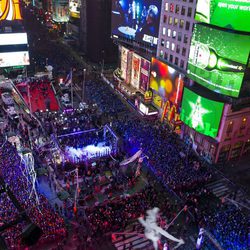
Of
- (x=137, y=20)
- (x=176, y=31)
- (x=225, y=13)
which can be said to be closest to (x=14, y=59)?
(x=137, y=20)

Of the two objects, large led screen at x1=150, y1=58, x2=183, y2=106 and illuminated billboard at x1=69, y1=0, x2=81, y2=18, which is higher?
illuminated billboard at x1=69, y1=0, x2=81, y2=18

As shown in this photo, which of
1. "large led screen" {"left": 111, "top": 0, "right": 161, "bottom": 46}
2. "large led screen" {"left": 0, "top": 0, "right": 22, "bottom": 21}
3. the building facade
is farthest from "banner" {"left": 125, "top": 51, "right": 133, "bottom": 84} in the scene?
"large led screen" {"left": 0, "top": 0, "right": 22, "bottom": 21}

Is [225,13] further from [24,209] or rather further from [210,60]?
[24,209]

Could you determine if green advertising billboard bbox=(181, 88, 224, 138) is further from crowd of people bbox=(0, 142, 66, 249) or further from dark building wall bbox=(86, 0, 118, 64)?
dark building wall bbox=(86, 0, 118, 64)

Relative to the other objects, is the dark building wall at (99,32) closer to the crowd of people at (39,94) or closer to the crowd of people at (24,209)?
the crowd of people at (39,94)

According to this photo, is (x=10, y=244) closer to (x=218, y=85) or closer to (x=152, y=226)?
(x=152, y=226)

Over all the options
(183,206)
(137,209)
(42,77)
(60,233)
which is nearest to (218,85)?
(183,206)

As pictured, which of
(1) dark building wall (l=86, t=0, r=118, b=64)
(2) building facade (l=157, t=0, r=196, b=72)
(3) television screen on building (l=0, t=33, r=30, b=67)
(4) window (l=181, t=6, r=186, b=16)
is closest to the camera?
(2) building facade (l=157, t=0, r=196, b=72)
